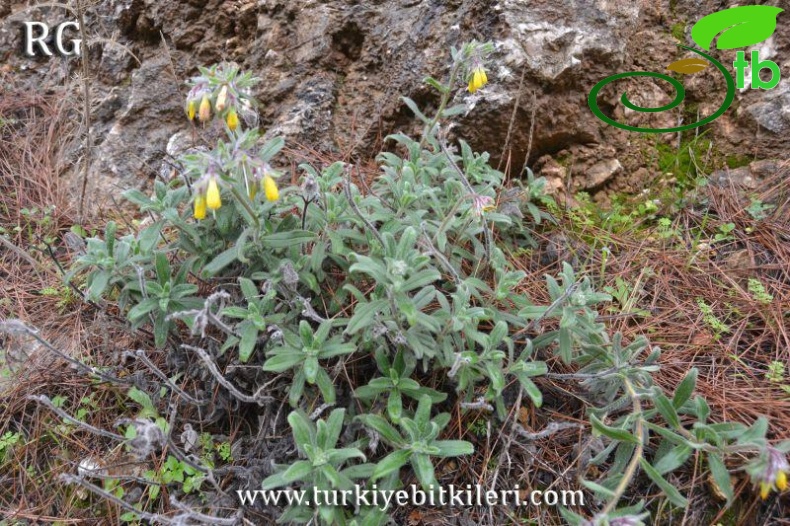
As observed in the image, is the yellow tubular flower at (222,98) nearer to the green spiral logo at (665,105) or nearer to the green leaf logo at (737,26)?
the green spiral logo at (665,105)

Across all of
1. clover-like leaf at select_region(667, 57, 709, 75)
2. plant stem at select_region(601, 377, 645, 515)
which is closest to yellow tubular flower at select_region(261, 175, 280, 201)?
plant stem at select_region(601, 377, 645, 515)

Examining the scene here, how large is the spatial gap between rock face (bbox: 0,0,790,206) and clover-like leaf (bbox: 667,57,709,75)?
49 millimetres

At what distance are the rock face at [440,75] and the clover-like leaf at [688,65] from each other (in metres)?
0.05

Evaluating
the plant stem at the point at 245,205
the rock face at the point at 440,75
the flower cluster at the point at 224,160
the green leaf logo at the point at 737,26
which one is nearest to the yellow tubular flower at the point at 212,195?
the flower cluster at the point at 224,160

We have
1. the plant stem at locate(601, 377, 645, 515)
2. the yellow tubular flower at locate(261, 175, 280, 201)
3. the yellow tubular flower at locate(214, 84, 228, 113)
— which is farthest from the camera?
the yellow tubular flower at locate(214, 84, 228, 113)

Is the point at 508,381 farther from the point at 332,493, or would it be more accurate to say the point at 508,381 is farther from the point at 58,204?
the point at 58,204

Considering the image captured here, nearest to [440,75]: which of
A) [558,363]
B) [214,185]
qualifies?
[558,363]

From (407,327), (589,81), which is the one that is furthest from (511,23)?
(407,327)

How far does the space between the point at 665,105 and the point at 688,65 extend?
255mm

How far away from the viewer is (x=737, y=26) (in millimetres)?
3350

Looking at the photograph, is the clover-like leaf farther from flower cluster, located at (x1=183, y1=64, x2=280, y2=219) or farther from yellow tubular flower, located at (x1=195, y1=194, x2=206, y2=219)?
yellow tubular flower, located at (x1=195, y1=194, x2=206, y2=219)

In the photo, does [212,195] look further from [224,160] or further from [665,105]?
[665,105]

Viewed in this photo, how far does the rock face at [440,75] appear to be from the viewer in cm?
326

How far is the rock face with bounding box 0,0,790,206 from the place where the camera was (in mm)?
3264
